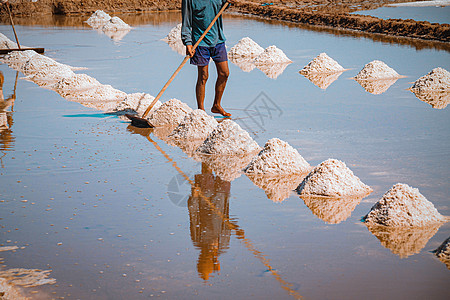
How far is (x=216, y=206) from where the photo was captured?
3695mm

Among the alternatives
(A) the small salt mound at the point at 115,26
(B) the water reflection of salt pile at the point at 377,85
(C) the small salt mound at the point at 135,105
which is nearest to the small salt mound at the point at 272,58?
(B) the water reflection of salt pile at the point at 377,85

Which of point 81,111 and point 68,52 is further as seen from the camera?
point 68,52

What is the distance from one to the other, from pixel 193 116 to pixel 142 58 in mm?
4999

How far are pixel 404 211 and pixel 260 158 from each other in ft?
4.02

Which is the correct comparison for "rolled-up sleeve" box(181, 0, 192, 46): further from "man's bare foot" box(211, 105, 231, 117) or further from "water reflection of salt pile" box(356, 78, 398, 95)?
"water reflection of salt pile" box(356, 78, 398, 95)

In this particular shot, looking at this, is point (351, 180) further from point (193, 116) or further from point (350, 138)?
point (193, 116)

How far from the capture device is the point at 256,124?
5.68 m

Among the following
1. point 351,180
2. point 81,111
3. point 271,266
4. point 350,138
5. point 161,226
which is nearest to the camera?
point 271,266

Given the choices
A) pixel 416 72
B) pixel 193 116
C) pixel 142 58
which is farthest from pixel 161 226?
pixel 142 58

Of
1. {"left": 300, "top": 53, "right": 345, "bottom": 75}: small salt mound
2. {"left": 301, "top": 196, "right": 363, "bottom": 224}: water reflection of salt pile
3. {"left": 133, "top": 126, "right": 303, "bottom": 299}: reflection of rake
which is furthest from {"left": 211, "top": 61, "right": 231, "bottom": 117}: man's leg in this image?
{"left": 300, "top": 53, "right": 345, "bottom": 75}: small salt mound

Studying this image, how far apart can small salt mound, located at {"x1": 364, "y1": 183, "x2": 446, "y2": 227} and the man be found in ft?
9.11

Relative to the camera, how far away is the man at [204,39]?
5766mm

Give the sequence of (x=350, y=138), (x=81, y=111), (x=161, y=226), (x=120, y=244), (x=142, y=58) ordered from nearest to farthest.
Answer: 1. (x=120, y=244)
2. (x=161, y=226)
3. (x=350, y=138)
4. (x=81, y=111)
5. (x=142, y=58)

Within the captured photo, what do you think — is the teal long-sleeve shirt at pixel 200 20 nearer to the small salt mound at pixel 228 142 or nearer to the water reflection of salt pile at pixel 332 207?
the small salt mound at pixel 228 142
